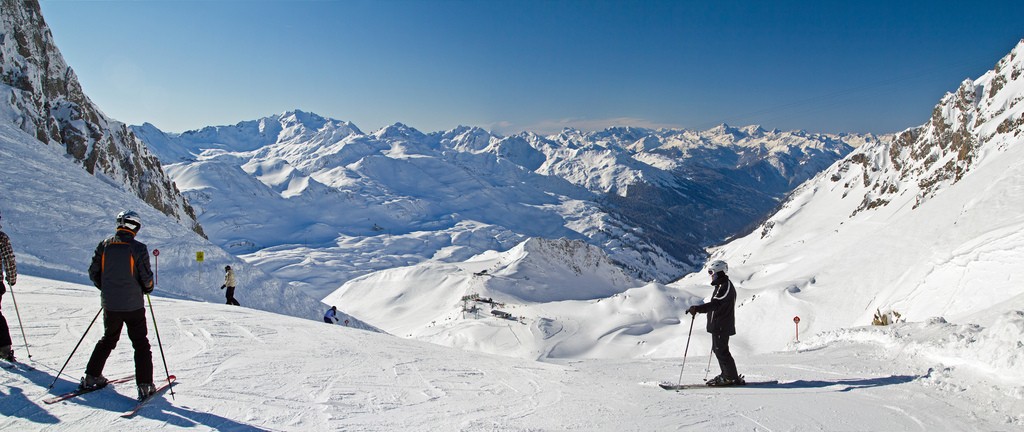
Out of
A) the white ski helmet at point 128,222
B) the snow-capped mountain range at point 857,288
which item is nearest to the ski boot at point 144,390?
the white ski helmet at point 128,222

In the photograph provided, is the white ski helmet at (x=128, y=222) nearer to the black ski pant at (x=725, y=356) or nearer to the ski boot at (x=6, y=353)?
the ski boot at (x=6, y=353)

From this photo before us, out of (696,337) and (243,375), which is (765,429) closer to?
(243,375)

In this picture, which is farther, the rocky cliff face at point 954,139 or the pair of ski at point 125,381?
the rocky cliff face at point 954,139

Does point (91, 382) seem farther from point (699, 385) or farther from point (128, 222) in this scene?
point (699, 385)

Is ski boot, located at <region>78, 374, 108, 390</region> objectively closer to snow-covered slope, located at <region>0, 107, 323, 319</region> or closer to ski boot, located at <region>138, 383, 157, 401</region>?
ski boot, located at <region>138, 383, 157, 401</region>

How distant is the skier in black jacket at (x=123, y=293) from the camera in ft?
21.2

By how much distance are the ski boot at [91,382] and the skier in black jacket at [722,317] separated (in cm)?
868

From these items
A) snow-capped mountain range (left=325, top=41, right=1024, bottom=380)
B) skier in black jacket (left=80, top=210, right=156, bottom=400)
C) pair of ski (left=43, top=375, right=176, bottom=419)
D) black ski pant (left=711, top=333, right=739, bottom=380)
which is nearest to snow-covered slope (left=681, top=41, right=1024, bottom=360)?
snow-capped mountain range (left=325, top=41, right=1024, bottom=380)

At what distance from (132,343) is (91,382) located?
779mm

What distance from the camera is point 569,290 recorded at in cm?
9062

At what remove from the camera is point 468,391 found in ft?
27.8

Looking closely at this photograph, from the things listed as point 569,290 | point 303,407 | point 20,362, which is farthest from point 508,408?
point 569,290

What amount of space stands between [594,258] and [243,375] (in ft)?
354

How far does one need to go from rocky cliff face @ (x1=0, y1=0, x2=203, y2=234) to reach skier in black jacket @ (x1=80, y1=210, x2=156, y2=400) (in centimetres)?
5099
